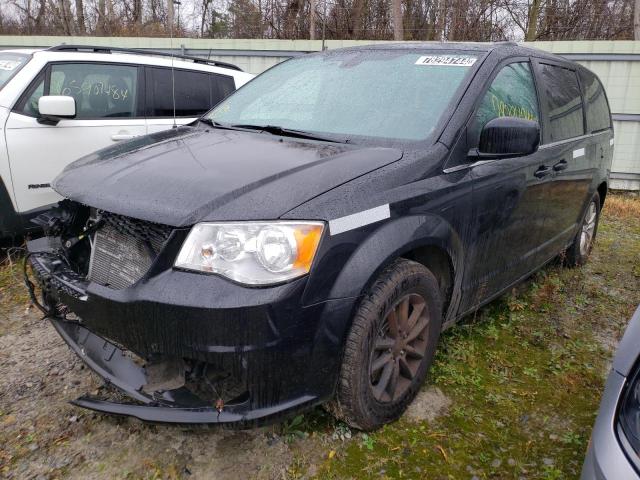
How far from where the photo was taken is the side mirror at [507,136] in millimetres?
2506

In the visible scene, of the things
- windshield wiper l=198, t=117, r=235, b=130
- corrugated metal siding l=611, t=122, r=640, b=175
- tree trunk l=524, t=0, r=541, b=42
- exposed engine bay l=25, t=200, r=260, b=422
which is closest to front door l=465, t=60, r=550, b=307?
windshield wiper l=198, t=117, r=235, b=130

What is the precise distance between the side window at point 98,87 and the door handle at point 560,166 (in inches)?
145

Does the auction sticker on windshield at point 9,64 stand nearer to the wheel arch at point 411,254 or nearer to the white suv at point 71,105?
the white suv at point 71,105

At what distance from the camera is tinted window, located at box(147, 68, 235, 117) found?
5.09 meters

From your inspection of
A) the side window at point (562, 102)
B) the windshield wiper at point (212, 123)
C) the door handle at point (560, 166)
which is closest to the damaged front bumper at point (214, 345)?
the windshield wiper at point (212, 123)

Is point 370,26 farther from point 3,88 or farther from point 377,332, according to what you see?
point 377,332

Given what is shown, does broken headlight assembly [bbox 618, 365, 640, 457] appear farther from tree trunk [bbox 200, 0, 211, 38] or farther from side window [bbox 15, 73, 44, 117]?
tree trunk [bbox 200, 0, 211, 38]

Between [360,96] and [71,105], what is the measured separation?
249 centimetres

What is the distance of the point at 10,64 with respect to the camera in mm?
4402

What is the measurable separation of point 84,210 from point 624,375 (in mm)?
2313

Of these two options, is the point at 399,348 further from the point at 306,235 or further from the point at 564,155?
the point at 564,155

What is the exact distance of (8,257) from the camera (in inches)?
157

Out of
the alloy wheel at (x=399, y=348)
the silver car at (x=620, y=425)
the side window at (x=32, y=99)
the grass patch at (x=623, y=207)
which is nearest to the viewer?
the silver car at (x=620, y=425)

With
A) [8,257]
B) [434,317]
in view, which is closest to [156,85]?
[8,257]
